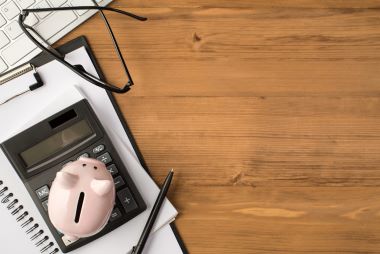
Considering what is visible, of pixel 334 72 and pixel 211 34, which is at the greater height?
pixel 211 34

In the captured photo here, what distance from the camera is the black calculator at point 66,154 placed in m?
0.60

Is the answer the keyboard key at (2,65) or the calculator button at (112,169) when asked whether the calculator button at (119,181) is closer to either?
the calculator button at (112,169)

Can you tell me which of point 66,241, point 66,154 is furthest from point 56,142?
point 66,241

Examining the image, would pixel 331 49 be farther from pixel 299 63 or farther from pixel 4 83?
pixel 4 83

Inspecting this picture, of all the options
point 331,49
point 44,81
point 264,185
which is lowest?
point 264,185

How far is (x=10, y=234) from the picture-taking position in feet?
2.04

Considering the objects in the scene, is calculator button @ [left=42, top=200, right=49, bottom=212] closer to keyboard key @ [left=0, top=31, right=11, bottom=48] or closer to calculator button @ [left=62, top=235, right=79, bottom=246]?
calculator button @ [left=62, top=235, right=79, bottom=246]

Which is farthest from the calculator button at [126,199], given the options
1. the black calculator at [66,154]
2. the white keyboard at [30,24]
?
the white keyboard at [30,24]

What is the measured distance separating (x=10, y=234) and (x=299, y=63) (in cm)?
42

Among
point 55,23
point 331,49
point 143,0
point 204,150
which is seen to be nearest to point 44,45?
point 55,23

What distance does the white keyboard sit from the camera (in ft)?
2.02

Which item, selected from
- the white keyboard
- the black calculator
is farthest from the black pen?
the white keyboard

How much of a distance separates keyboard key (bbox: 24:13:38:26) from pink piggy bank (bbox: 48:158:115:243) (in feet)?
0.66

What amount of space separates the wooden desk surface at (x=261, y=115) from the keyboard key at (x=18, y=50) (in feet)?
0.20
